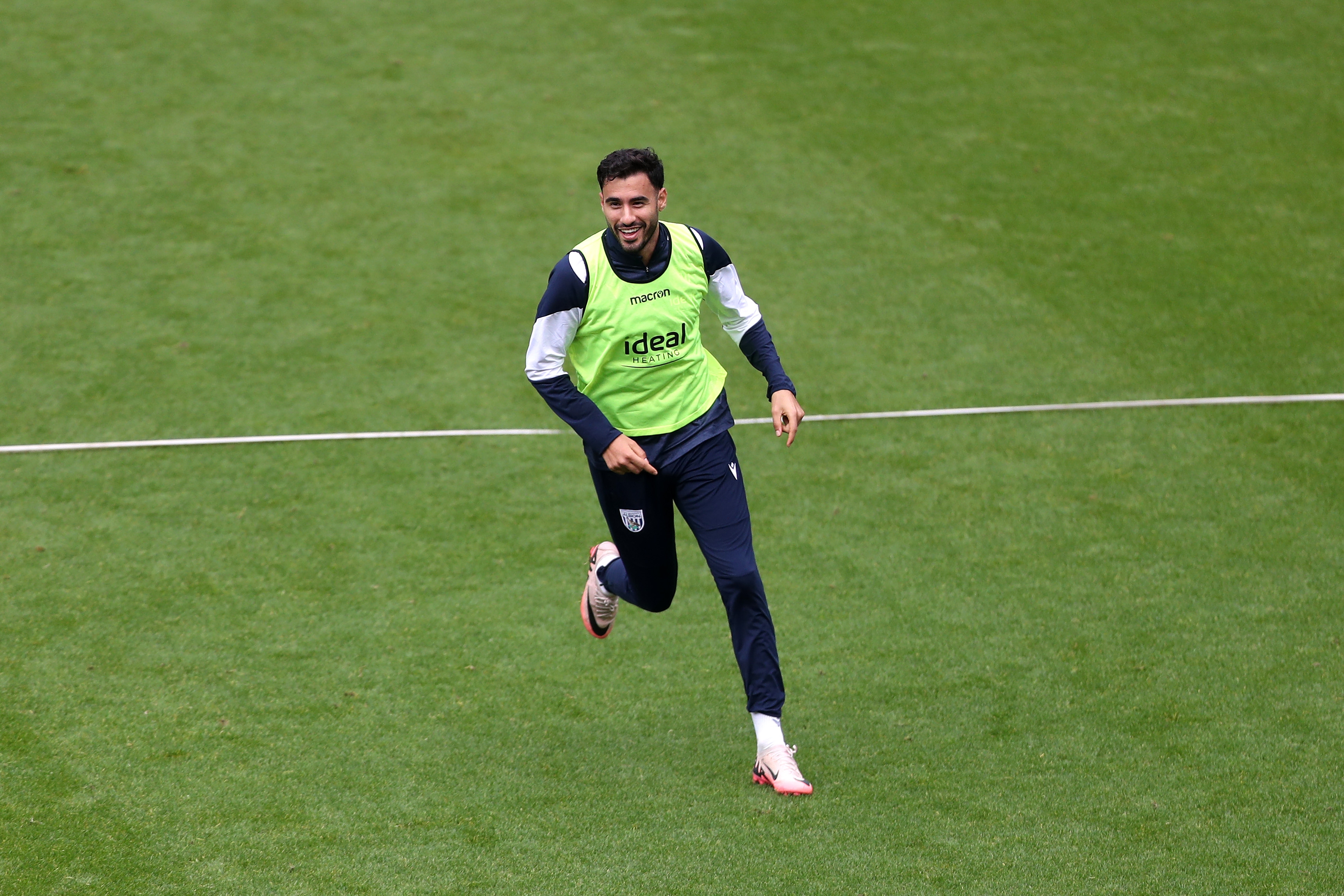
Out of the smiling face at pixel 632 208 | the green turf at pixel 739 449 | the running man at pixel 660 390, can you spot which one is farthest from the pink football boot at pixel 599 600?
the smiling face at pixel 632 208

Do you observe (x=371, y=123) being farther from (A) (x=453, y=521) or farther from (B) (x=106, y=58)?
(A) (x=453, y=521)

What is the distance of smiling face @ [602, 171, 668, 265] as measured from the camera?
14.5ft

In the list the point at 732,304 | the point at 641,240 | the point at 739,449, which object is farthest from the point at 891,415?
the point at 641,240

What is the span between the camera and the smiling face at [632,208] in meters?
4.41

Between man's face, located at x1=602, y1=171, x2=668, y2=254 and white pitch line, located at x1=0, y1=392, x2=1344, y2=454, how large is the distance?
2882mm

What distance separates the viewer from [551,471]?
7.13 meters

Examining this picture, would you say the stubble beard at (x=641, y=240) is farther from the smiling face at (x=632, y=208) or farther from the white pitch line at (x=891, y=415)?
the white pitch line at (x=891, y=415)

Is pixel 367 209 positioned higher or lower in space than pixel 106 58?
lower

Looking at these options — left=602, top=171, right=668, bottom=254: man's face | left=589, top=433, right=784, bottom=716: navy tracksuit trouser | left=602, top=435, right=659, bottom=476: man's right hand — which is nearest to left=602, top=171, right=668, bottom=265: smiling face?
left=602, top=171, right=668, bottom=254: man's face

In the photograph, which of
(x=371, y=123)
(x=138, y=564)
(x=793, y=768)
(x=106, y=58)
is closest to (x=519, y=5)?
(x=371, y=123)

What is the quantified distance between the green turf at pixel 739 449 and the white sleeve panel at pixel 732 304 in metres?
1.47

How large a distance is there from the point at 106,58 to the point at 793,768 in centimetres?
991

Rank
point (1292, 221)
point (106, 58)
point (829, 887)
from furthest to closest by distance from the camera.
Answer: point (106, 58)
point (1292, 221)
point (829, 887)

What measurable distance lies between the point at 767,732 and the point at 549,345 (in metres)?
1.53
